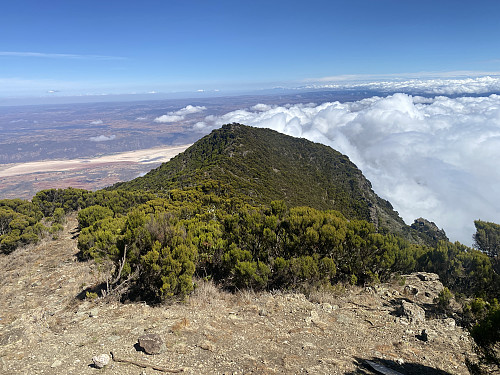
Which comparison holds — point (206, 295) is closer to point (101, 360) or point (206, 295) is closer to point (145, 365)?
point (145, 365)

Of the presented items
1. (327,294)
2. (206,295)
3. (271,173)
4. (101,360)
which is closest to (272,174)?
(271,173)

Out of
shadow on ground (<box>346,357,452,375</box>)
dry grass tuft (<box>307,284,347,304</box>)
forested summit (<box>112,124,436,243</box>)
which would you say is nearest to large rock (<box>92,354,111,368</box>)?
shadow on ground (<box>346,357,452,375</box>)

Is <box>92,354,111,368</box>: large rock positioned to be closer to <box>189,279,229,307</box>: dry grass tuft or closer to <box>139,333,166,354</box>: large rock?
<box>139,333,166,354</box>: large rock

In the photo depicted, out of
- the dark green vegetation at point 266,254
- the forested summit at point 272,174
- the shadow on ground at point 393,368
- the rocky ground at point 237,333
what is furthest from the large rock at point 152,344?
the forested summit at point 272,174

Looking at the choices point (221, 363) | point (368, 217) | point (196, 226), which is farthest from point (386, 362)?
point (368, 217)

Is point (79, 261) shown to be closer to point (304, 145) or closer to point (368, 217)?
point (368, 217)

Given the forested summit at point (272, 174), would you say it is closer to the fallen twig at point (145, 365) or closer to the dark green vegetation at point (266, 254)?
the dark green vegetation at point (266, 254)

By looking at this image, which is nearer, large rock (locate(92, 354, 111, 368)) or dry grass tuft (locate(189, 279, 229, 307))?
large rock (locate(92, 354, 111, 368))
